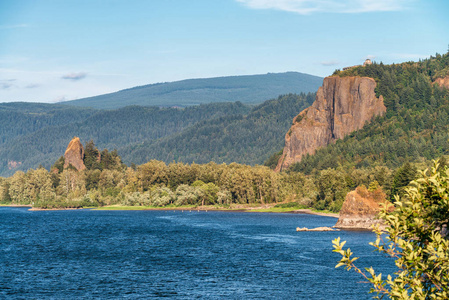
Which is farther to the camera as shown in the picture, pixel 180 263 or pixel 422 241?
pixel 180 263

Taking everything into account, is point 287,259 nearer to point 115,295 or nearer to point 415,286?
point 115,295

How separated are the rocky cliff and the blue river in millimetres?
8362

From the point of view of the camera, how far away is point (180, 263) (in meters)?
88.3

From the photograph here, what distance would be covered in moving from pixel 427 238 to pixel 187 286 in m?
50.9

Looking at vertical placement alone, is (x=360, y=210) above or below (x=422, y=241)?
below

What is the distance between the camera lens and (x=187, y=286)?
228ft

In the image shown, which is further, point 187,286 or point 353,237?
point 353,237

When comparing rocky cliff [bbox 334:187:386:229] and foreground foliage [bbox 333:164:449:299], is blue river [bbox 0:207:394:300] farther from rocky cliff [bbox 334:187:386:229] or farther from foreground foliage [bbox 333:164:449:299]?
foreground foliage [bbox 333:164:449:299]

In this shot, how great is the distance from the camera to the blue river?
6650cm

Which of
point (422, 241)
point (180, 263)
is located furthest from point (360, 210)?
point (422, 241)

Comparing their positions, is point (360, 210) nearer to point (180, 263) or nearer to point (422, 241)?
point (180, 263)

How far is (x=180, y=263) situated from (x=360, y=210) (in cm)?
5952

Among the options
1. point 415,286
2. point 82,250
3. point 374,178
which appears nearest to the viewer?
point 415,286

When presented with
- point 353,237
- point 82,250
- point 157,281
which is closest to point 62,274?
point 157,281
